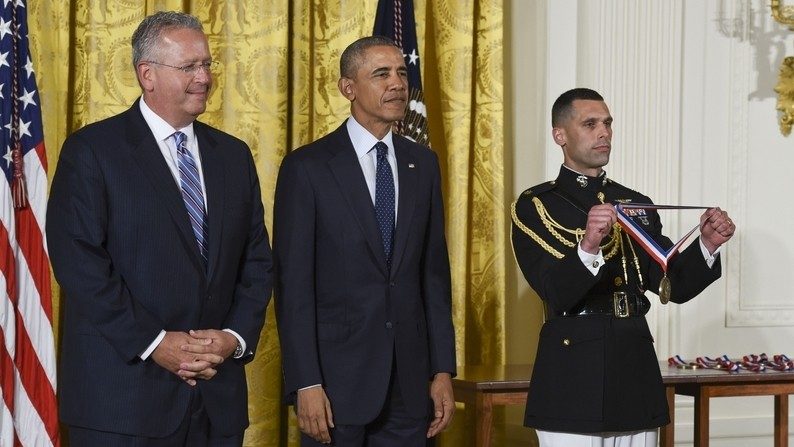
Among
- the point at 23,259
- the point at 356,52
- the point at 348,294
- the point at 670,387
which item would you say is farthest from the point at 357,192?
the point at 670,387

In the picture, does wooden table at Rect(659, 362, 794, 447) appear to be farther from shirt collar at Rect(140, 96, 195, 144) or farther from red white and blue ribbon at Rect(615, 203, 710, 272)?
shirt collar at Rect(140, 96, 195, 144)

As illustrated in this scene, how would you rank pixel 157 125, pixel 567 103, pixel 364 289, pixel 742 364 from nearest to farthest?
pixel 157 125 < pixel 364 289 < pixel 567 103 < pixel 742 364

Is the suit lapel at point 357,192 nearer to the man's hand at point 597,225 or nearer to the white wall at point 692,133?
the man's hand at point 597,225

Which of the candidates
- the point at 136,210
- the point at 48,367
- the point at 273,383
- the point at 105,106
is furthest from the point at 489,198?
the point at 136,210

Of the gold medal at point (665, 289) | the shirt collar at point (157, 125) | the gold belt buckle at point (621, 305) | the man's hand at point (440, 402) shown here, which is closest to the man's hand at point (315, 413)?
the man's hand at point (440, 402)

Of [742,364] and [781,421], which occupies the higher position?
[742,364]

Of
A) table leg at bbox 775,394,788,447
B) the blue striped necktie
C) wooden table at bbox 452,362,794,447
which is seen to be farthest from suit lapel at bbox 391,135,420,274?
table leg at bbox 775,394,788,447

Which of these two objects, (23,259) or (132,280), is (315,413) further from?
(23,259)

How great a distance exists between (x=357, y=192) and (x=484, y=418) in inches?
50.1

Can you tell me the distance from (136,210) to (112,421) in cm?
53

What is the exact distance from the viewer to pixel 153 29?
318cm

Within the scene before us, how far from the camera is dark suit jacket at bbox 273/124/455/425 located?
3.39 meters

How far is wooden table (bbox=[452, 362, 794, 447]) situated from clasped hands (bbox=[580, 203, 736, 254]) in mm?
1032

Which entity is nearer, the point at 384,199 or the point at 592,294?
the point at 384,199
